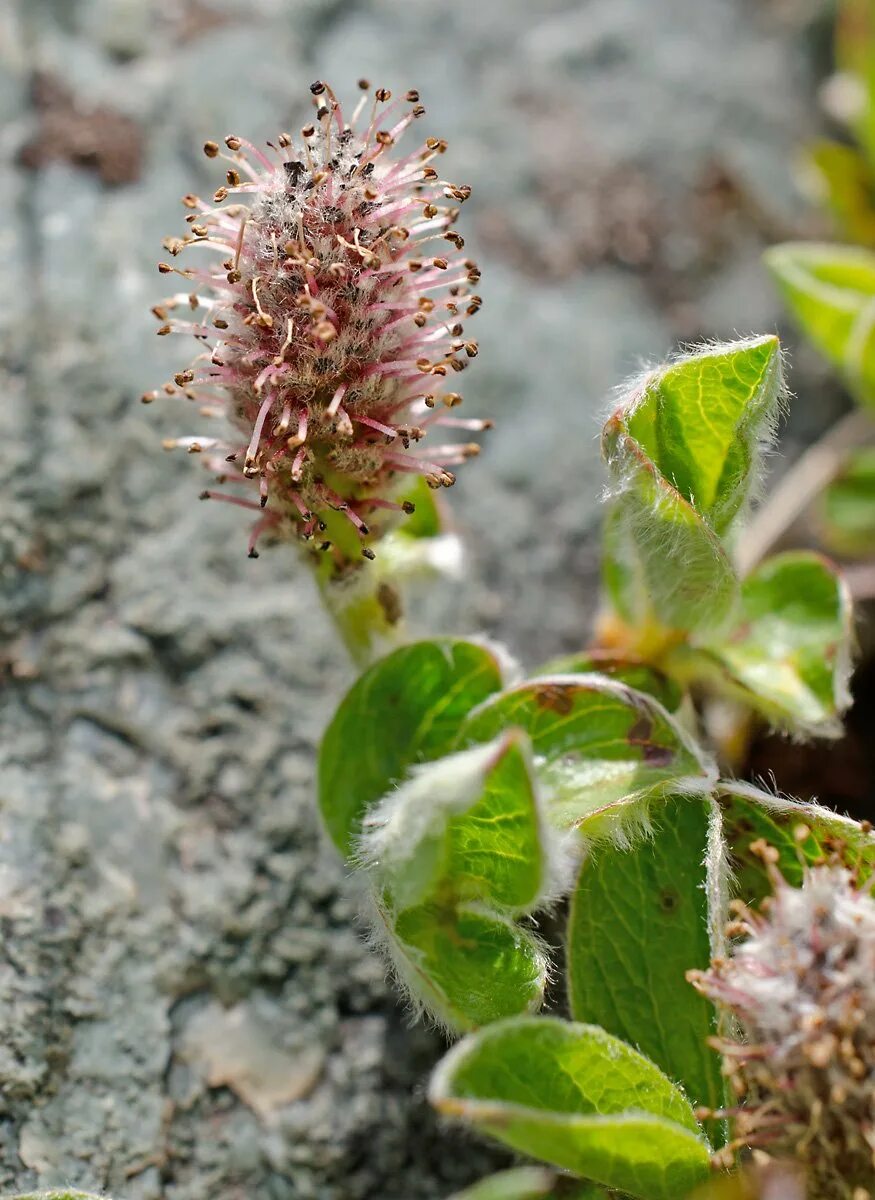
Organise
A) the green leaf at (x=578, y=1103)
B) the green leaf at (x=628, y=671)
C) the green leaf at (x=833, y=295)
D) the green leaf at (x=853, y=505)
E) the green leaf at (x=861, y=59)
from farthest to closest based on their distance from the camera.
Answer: the green leaf at (x=861, y=59) < the green leaf at (x=853, y=505) < the green leaf at (x=833, y=295) < the green leaf at (x=628, y=671) < the green leaf at (x=578, y=1103)

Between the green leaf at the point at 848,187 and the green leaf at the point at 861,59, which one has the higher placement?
the green leaf at the point at 861,59

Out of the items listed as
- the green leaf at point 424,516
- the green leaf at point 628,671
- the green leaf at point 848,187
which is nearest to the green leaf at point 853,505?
the green leaf at point 848,187

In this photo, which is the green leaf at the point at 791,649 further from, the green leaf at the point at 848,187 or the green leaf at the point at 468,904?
the green leaf at the point at 848,187

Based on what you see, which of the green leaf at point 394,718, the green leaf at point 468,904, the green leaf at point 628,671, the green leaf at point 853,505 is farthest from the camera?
the green leaf at point 853,505

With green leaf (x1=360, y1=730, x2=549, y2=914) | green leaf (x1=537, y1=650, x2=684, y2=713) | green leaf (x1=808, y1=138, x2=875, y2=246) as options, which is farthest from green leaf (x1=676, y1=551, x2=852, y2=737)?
green leaf (x1=808, y1=138, x2=875, y2=246)

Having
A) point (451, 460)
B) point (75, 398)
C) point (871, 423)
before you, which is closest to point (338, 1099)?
point (451, 460)

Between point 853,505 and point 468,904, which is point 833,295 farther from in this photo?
point 468,904

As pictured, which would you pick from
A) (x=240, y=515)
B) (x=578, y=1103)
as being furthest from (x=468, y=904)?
(x=240, y=515)
